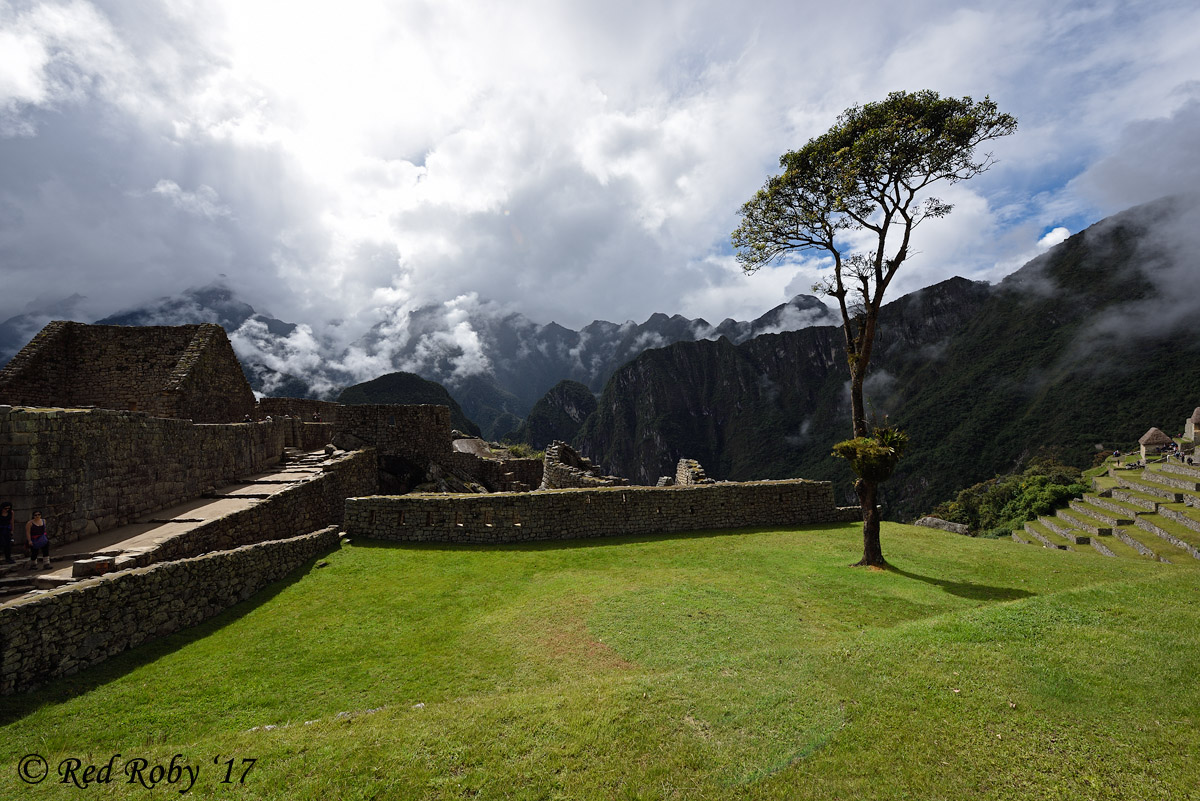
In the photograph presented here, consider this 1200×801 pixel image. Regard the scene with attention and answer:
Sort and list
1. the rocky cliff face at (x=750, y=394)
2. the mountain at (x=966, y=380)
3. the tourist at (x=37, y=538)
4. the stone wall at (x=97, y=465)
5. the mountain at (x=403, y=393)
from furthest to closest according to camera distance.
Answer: the rocky cliff face at (x=750, y=394)
the mountain at (x=966, y=380)
the mountain at (x=403, y=393)
the stone wall at (x=97, y=465)
the tourist at (x=37, y=538)

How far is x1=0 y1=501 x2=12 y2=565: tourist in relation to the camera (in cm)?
713

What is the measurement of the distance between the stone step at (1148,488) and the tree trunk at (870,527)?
29476 mm

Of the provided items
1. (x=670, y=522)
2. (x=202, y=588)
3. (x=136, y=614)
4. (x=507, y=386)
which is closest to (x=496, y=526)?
(x=670, y=522)

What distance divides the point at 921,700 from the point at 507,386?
7508 inches

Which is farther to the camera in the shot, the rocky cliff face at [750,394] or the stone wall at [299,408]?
the rocky cliff face at [750,394]

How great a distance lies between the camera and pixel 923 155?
40.8 feet

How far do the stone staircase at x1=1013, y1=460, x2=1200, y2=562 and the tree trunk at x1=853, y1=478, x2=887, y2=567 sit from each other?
14.8m

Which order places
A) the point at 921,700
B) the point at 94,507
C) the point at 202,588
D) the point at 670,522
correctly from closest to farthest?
1. the point at 921,700
2. the point at 202,588
3. the point at 94,507
4. the point at 670,522

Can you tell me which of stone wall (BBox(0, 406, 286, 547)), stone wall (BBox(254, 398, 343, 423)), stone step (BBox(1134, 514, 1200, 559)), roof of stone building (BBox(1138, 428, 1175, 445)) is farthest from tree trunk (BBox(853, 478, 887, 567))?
roof of stone building (BBox(1138, 428, 1175, 445))

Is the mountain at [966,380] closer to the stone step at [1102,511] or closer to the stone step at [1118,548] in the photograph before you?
the stone step at [1118,548]

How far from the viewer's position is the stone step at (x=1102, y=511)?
2719 cm

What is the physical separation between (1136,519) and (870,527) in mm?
27686

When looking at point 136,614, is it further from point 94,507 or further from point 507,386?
point 507,386

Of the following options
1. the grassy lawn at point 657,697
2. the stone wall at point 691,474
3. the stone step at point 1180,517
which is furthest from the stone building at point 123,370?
the stone step at point 1180,517
